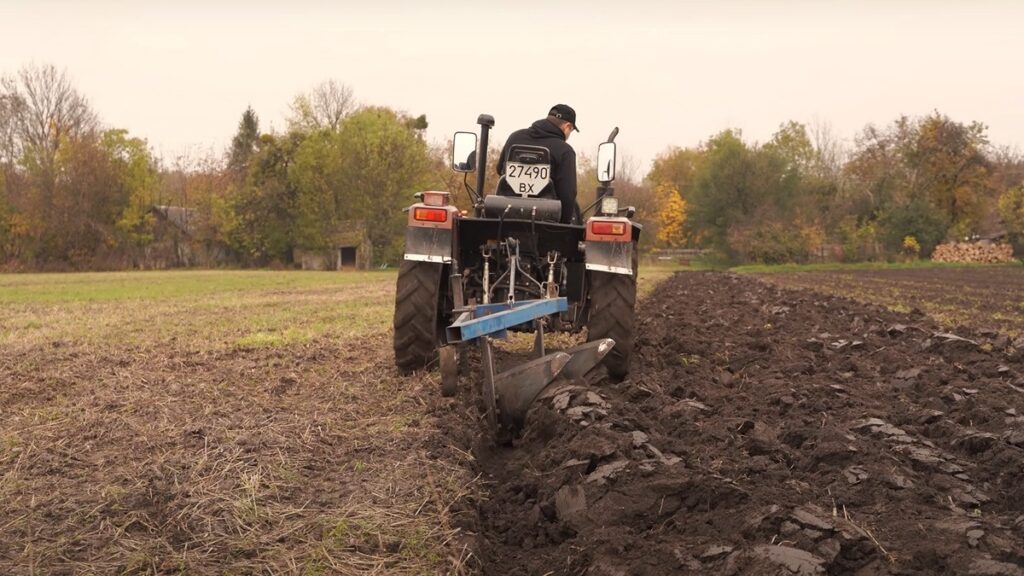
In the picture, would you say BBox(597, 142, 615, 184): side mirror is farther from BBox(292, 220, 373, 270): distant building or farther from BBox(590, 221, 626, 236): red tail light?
BBox(292, 220, 373, 270): distant building

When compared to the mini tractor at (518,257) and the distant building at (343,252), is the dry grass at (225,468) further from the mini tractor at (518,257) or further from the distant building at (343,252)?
the distant building at (343,252)

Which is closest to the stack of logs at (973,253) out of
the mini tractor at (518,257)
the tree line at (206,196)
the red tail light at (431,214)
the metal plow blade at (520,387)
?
the tree line at (206,196)

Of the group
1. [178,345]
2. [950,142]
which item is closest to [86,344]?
[178,345]

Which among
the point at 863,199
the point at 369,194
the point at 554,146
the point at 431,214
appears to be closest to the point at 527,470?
the point at 431,214

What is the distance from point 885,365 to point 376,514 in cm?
496

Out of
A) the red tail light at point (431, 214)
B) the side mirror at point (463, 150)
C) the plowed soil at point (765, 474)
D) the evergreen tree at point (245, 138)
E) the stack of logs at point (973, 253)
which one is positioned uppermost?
the evergreen tree at point (245, 138)

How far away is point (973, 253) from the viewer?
4878 centimetres

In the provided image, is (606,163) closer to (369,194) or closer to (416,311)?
(416,311)

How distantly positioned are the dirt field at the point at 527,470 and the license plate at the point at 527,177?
5.08ft

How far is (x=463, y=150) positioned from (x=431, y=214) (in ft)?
1.81

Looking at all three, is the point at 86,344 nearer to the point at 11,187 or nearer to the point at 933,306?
the point at 933,306

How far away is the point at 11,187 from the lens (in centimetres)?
4812

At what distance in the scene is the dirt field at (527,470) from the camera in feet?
10.0

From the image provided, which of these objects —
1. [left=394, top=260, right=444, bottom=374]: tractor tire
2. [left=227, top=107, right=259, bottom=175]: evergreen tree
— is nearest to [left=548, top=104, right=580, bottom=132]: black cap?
[left=394, top=260, right=444, bottom=374]: tractor tire
